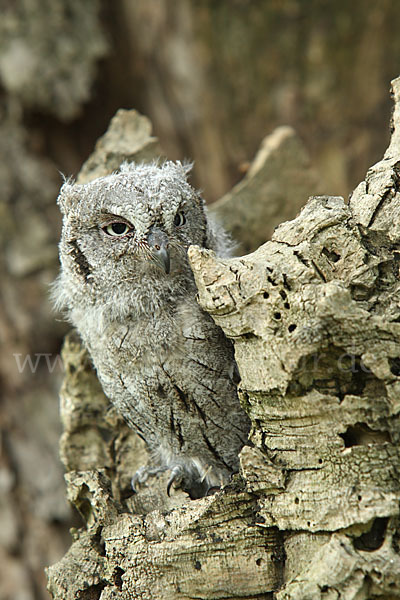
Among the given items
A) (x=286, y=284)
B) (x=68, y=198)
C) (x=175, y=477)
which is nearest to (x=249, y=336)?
(x=286, y=284)

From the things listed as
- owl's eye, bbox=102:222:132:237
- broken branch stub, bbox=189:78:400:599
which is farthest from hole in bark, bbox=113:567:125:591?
owl's eye, bbox=102:222:132:237

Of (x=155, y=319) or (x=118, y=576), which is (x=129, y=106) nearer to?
(x=155, y=319)

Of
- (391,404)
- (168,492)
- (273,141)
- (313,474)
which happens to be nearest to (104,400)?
(168,492)

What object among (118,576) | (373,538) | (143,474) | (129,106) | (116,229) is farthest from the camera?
(129,106)

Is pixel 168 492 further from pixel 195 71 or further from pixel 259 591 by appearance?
pixel 195 71

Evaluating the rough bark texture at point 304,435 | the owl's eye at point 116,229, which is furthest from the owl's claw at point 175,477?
the owl's eye at point 116,229

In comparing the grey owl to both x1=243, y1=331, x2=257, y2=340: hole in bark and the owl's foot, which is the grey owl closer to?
the owl's foot

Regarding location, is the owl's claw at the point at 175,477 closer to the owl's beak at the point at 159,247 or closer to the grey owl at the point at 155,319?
the grey owl at the point at 155,319
